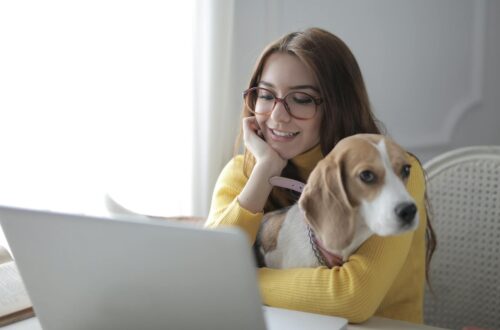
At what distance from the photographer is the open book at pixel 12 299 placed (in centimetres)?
109

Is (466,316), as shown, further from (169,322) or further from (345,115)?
(169,322)

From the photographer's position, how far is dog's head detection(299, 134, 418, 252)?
1037mm

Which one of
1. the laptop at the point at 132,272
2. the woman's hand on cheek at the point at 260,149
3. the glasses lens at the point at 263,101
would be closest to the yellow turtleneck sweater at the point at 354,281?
the woman's hand on cheek at the point at 260,149

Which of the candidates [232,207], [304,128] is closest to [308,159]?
[304,128]

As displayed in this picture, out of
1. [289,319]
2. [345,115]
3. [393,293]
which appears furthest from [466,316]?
[289,319]

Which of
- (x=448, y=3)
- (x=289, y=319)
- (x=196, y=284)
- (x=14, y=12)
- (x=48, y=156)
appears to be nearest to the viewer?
(x=196, y=284)

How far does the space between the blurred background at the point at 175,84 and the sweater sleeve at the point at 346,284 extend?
2.70ft

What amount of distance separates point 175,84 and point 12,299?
105 cm

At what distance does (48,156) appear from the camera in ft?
5.65

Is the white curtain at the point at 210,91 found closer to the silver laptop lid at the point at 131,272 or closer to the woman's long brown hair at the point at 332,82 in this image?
the woman's long brown hair at the point at 332,82

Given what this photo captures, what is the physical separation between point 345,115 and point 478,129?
0.92 metres

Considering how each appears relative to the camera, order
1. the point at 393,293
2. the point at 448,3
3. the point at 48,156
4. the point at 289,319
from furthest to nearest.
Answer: the point at 448,3 → the point at 48,156 → the point at 393,293 → the point at 289,319

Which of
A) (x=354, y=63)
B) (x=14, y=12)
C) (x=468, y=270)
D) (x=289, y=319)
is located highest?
(x=14, y=12)

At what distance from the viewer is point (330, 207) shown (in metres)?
1.08
